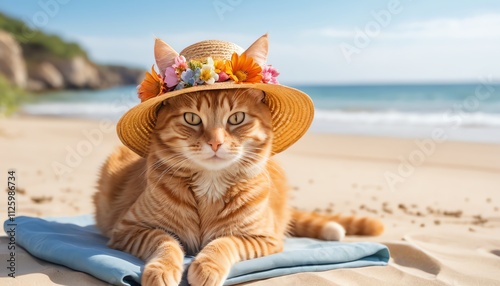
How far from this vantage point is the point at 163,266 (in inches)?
92.1

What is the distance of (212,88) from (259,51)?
37 centimetres

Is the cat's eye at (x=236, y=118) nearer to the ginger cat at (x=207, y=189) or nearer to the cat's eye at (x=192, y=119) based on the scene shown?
the ginger cat at (x=207, y=189)

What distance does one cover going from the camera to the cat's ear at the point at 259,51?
8.95ft

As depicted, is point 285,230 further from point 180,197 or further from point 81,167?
point 81,167

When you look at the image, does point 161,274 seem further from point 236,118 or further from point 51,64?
point 51,64

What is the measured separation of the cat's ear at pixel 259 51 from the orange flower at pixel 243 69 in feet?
0.32

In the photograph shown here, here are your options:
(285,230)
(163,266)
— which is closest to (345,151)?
(285,230)

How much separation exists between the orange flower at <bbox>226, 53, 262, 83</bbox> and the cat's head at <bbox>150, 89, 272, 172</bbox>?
2.7 inches

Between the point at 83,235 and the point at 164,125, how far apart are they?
967 millimetres

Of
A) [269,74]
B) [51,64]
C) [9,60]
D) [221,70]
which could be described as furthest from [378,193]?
[51,64]

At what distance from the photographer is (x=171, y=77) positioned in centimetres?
264

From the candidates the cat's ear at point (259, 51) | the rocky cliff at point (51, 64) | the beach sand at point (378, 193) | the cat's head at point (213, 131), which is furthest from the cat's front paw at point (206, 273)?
the rocky cliff at point (51, 64)

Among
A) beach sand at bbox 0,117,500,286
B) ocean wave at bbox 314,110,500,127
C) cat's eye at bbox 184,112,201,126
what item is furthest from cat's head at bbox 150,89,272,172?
ocean wave at bbox 314,110,500,127

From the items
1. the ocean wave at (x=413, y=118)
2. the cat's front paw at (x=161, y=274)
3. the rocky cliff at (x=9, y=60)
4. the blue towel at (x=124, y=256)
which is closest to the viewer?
the cat's front paw at (x=161, y=274)
